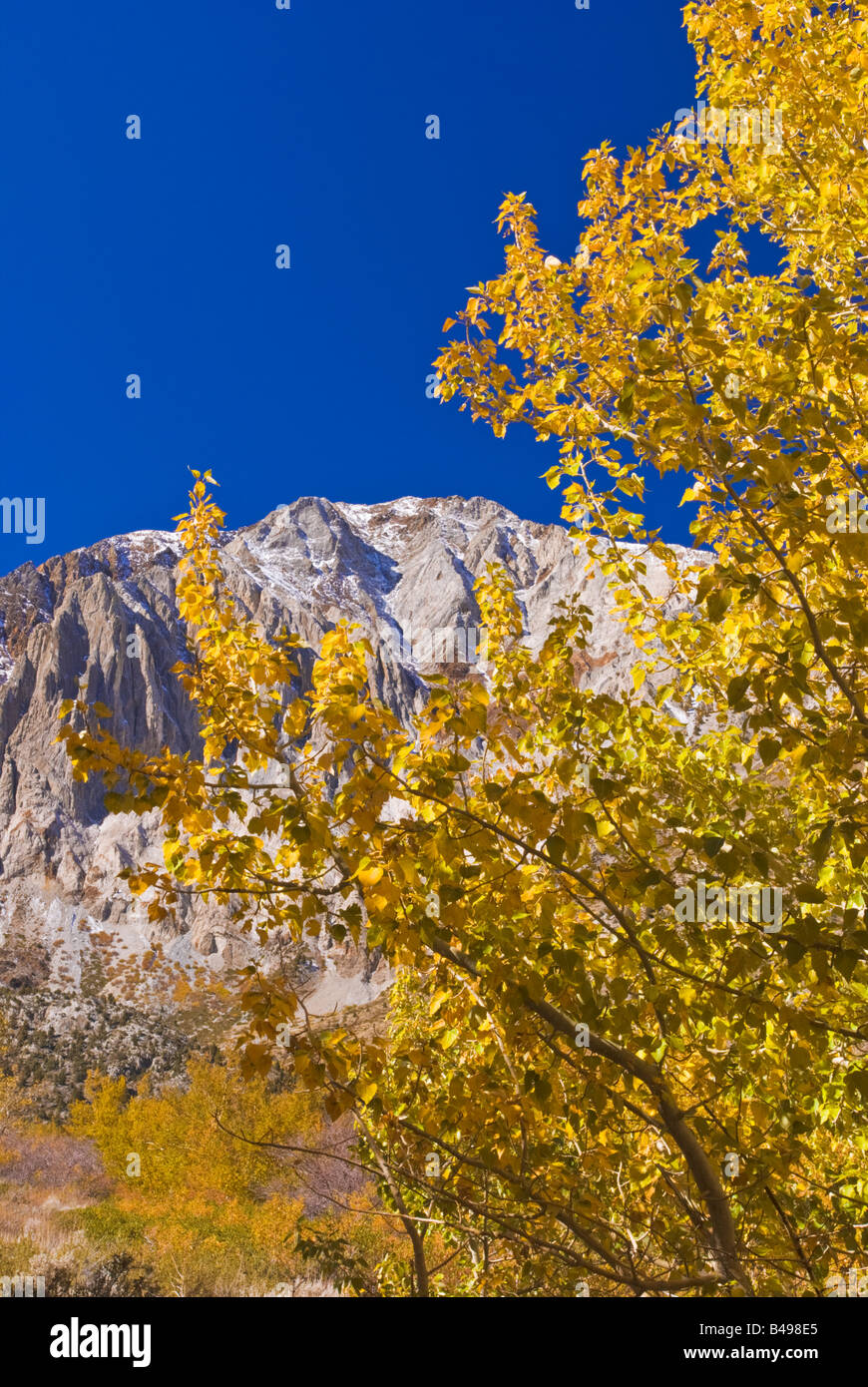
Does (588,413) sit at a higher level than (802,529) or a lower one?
higher

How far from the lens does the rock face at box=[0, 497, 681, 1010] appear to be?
88394 millimetres

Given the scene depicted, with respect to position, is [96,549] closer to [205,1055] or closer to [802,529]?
[205,1055]

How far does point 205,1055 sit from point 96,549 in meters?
130

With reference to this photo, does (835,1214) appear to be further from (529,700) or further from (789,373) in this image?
(789,373)

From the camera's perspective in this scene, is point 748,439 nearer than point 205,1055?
Yes

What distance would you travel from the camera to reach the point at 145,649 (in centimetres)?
12088

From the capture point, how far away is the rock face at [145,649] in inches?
3480

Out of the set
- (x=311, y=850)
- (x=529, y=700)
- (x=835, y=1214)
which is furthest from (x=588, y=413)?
(x=835, y=1214)

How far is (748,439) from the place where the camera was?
3041mm
